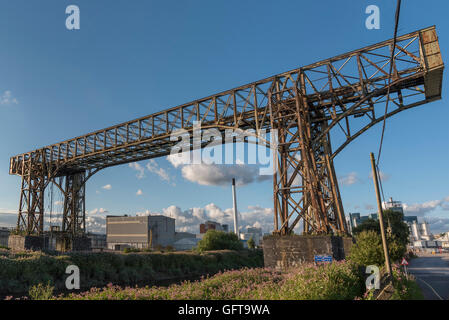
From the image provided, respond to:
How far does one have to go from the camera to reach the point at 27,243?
3164 centimetres

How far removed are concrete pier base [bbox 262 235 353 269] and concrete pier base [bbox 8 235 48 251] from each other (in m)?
28.8

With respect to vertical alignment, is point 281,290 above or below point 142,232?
below

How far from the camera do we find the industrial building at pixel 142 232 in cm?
9119

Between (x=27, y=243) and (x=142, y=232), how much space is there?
62.0 metres

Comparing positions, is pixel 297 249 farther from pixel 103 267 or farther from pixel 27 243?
pixel 27 243

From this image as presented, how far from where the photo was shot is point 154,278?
87.7 feet

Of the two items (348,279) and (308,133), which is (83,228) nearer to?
(308,133)

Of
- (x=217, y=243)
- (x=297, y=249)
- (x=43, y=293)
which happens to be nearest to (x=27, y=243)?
(x=217, y=243)

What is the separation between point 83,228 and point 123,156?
12.7 meters

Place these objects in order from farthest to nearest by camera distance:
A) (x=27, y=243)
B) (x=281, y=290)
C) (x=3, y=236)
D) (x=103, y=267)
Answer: (x=3, y=236), (x=27, y=243), (x=103, y=267), (x=281, y=290)

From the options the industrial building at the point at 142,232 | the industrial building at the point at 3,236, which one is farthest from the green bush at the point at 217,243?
the industrial building at the point at 3,236

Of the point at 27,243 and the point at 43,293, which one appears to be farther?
the point at 27,243

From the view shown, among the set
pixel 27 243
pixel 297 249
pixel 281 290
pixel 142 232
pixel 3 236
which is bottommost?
pixel 281 290
